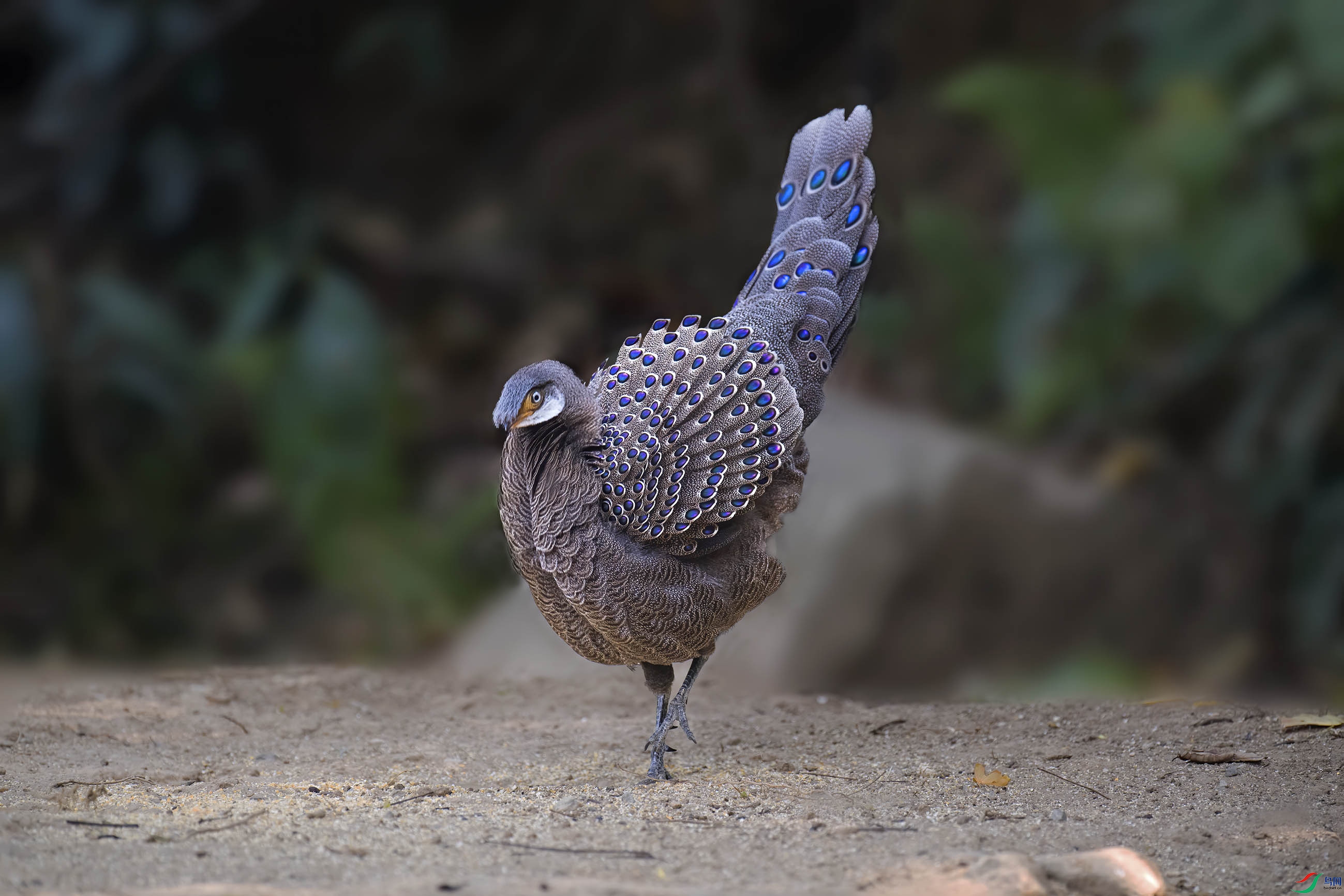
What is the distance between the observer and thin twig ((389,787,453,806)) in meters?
2.80

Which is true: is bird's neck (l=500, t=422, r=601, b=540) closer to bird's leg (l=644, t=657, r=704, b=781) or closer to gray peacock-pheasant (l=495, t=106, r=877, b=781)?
gray peacock-pheasant (l=495, t=106, r=877, b=781)

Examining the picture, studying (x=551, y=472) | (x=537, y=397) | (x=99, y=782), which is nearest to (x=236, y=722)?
(x=99, y=782)

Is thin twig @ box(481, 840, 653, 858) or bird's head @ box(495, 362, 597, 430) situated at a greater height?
bird's head @ box(495, 362, 597, 430)

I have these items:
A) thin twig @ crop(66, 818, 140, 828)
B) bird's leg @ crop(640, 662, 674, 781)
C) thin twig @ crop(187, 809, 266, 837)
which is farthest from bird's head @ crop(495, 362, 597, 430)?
thin twig @ crop(66, 818, 140, 828)

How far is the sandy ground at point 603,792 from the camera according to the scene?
233 centimetres

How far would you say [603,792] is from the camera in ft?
9.68

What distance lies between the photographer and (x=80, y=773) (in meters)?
2.97

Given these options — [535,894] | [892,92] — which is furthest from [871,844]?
[892,92]

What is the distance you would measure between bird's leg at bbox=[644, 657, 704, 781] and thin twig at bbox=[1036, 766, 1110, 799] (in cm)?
94

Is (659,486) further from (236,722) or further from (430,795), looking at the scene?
(236,722)

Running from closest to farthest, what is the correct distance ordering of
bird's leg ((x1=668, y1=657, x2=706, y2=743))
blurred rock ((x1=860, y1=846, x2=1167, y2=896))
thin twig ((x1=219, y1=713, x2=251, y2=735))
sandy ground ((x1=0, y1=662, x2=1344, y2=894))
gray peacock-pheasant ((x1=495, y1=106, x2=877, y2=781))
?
blurred rock ((x1=860, y1=846, x2=1167, y2=896)) < sandy ground ((x1=0, y1=662, x2=1344, y2=894)) < gray peacock-pheasant ((x1=495, y1=106, x2=877, y2=781)) < bird's leg ((x1=668, y1=657, x2=706, y2=743)) < thin twig ((x1=219, y1=713, x2=251, y2=735))

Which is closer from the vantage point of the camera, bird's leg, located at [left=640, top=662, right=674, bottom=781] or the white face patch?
the white face patch

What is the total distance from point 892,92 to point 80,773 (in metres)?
5.20

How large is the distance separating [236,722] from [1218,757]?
9.32 feet
